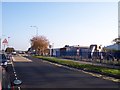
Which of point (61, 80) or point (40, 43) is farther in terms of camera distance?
point (40, 43)

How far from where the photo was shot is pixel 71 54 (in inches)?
2921

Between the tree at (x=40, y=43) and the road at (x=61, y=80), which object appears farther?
the tree at (x=40, y=43)

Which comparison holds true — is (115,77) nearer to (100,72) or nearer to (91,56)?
(100,72)

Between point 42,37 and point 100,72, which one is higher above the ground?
point 42,37

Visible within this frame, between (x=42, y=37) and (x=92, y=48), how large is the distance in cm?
3914

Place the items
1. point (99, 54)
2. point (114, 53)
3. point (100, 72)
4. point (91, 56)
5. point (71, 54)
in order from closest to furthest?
point (100, 72)
point (114, 53)
point (99, 54)
point (91, 56)
point (71, 54)

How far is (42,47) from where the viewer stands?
355 feet

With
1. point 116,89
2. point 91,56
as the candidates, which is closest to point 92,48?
point 91,56

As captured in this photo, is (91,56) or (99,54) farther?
(91,56)

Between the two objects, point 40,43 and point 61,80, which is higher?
point 40,43

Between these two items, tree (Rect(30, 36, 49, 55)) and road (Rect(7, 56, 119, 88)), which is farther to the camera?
tree (Rect(30, 36, 49, 55))

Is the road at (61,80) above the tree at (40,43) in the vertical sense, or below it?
below

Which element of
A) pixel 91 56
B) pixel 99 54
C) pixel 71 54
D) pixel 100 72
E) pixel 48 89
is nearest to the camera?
pixel 48 89

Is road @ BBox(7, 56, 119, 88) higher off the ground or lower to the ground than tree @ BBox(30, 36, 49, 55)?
lower
